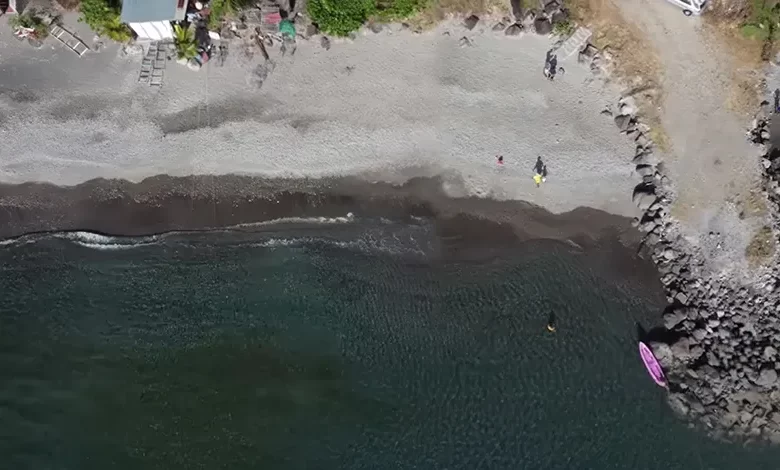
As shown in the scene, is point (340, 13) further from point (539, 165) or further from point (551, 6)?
point (539, 165)

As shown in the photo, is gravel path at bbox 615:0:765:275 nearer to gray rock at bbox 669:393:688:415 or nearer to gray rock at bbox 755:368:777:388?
gray rock at bbox 755:368:777:388

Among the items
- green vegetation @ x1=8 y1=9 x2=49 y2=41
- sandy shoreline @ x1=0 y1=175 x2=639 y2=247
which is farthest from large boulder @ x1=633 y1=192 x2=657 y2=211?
green vegetation @ x1=8 y1=9 x2=49 y2=41

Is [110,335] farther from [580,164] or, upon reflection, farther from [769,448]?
[769,448]

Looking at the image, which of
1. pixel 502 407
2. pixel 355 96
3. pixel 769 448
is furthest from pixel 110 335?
pixel 769 448

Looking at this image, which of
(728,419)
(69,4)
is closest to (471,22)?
(69,4)

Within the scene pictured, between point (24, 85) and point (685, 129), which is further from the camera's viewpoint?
point (24, 85)

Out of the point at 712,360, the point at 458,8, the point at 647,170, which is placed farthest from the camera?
the point at 458,8

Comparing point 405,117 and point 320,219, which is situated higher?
point 405,117

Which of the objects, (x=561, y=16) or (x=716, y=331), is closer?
(x=716, y=331)
